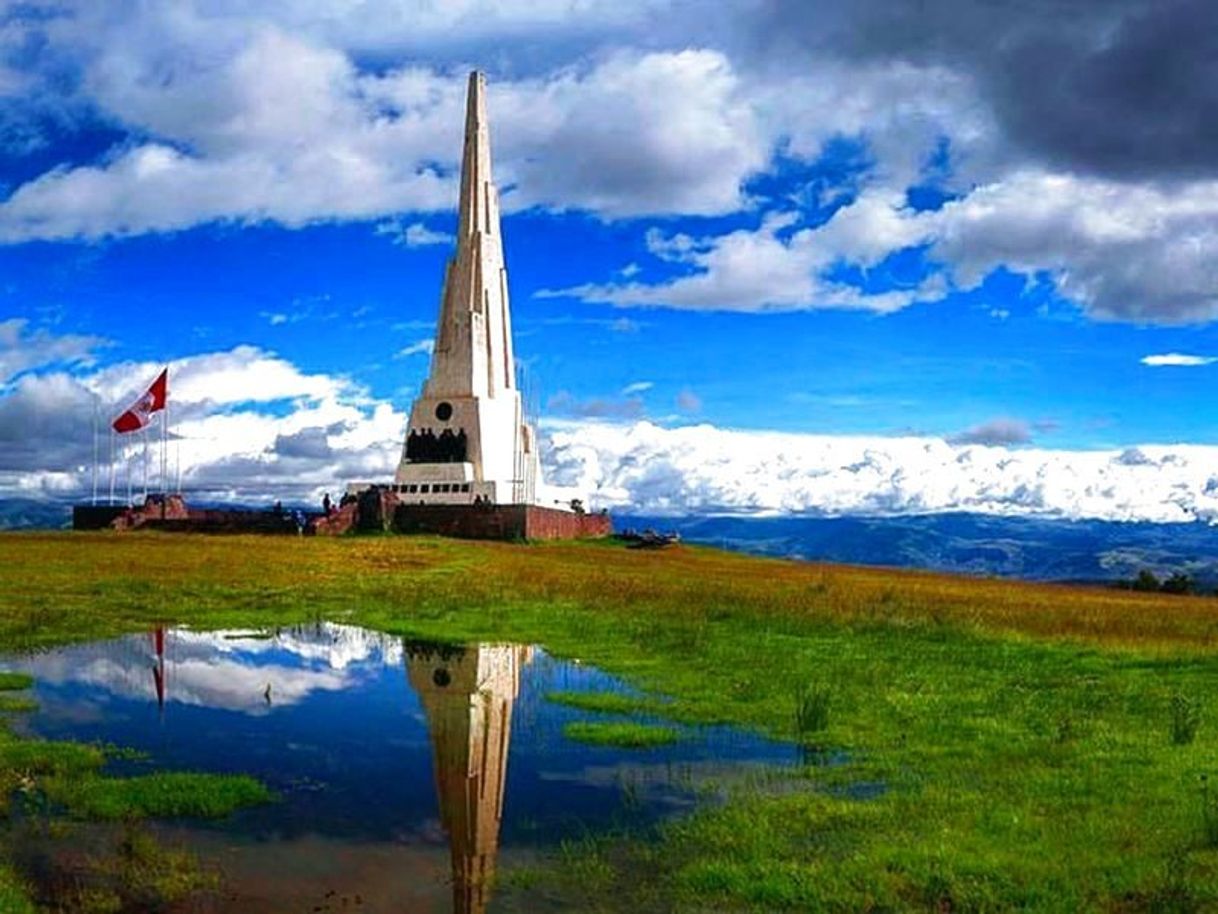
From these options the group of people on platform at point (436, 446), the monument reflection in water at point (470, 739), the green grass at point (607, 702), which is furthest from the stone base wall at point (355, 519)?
the green grass at point (607, 702)

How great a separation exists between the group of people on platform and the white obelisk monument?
0.07m

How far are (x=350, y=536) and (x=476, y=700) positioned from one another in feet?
168

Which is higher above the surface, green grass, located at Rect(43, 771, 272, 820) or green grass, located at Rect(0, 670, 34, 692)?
green grass, located at Rect(0, 670, 34, 692)

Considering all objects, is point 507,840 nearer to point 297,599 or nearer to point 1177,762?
point 1177,762

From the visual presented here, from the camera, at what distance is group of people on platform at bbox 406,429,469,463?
86500mm

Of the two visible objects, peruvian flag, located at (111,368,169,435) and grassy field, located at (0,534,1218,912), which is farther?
peruvian flag, located at (111,368,169,435)

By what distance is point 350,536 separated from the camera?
7181cm

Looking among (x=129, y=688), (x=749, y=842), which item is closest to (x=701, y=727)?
(x=749, y=842)

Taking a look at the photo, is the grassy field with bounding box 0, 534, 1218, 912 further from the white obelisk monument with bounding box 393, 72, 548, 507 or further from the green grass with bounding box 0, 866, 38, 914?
the white obelisk monument with bounding box 393, 72, 548, 507

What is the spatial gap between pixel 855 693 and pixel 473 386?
222 ft

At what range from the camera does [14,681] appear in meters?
22.6

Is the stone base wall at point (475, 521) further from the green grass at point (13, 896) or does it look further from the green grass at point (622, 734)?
the green grass at point (13, 896)

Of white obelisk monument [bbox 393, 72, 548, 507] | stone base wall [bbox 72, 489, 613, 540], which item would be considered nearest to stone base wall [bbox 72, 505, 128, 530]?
stone base wall [bbox 72, 489, 613, 540]

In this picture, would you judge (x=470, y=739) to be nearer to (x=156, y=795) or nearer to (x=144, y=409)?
(x=156, y=795)
